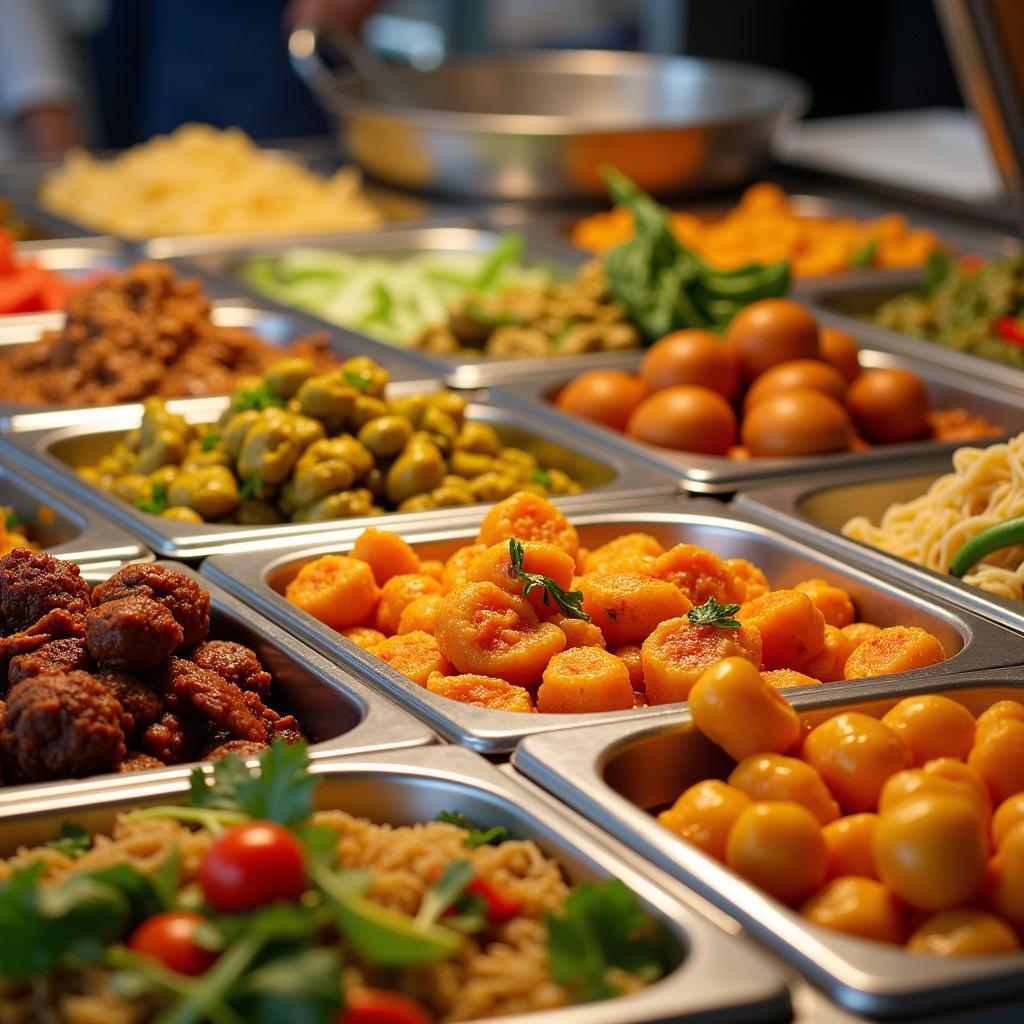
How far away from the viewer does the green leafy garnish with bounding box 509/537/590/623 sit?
2021mm

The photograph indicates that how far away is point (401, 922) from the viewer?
4.41ft

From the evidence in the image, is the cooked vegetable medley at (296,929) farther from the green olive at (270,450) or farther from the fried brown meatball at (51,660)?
the green olive at (270,450)

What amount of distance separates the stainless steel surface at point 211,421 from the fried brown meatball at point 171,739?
532 mm

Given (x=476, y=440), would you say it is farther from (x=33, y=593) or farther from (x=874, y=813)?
(x=874, y=813)

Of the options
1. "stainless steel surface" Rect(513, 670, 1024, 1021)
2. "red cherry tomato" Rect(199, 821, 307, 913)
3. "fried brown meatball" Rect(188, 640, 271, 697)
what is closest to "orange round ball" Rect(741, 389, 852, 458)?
"stainless steel surface" Rect(513, 670, 1024, 1021)

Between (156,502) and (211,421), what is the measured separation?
1.57ft

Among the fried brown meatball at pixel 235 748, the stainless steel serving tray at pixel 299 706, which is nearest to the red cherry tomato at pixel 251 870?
the stainless steel serving tray at pixel 299 706

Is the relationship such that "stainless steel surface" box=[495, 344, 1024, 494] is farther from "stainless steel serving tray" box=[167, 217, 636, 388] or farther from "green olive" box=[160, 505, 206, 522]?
"stainless steel serving tray" box=[167, 217, 636, 388]

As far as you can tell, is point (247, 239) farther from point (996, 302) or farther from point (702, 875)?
point (702, 875)

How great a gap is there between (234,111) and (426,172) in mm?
2739

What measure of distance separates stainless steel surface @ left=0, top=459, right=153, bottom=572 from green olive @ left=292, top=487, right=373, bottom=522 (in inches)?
11.3

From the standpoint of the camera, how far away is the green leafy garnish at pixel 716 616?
1956mm

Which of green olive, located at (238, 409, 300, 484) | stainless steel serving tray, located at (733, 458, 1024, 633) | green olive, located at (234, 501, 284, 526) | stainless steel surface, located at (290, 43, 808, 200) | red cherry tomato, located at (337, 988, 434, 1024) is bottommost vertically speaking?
stainless steel serving tray, located at (733, 458, 1024, 633)

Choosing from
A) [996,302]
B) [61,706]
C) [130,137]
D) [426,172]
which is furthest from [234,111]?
[61,706]
